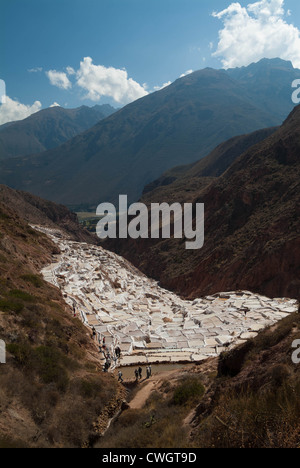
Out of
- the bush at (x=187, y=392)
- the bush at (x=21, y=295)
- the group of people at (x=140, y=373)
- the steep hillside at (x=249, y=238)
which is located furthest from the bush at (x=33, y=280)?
the steep hillside at (x=249, y=238)

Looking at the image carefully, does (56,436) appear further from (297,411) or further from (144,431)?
(297,411)

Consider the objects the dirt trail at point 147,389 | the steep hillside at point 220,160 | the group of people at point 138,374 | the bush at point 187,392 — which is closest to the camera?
the bush at point 187,392

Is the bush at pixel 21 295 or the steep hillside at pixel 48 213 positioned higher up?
the steep hillside at pixel 48 213

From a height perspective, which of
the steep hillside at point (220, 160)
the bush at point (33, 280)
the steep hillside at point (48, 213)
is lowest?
the bush at point (33, 280)

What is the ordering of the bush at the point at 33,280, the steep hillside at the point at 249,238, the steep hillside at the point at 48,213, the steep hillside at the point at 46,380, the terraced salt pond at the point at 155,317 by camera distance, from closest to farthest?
the steep hillside at the point at 46,380 < the terraced salt pond at the point at 155,317 < the bush at the point at 33,280 < the steep hillside at the point at 249,238 < the steep hillside at the point at 48,213

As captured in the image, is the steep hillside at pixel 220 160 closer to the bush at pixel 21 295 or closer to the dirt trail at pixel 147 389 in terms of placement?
the bush at pixel 21 295

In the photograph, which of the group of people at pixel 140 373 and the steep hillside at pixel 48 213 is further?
the steep hillside at pixel 48 213

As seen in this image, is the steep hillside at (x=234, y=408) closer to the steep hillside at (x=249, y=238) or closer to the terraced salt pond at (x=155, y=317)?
the terraced salt pond at (x=155, y=317)
